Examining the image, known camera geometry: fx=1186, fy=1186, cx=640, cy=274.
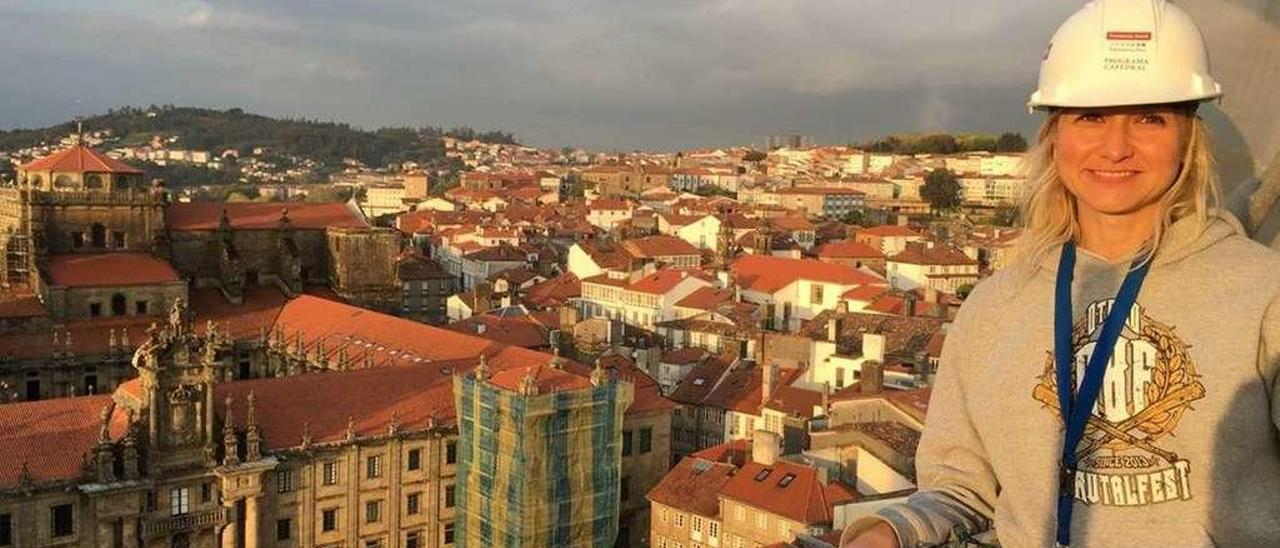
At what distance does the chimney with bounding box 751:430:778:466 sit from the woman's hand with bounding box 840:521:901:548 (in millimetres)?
26681

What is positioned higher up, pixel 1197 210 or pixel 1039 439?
pixel 1197 210

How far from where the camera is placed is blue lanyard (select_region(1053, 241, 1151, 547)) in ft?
9.35

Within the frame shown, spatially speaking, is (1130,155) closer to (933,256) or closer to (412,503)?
(412,503)

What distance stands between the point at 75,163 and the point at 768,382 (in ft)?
97.0

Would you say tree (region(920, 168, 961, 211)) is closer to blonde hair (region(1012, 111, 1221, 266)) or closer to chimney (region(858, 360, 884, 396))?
chimney (region(858, 360, 884, 396))

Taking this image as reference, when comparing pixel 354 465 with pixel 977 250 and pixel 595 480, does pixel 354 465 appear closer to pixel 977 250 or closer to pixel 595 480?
pixel 595 480

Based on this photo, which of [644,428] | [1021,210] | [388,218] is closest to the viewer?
[1021,210]

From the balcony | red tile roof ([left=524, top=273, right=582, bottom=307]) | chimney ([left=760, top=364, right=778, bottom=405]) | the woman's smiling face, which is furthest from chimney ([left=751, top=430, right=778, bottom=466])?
red tile roof ([left=524, top=273, right=582, bottom=307])

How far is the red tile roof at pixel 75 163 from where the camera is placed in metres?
47.6

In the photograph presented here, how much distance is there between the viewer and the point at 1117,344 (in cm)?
285

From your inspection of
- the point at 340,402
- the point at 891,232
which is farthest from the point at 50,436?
the point at 891,232

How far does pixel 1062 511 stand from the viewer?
293 centimetres

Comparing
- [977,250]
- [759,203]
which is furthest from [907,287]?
[759,203]

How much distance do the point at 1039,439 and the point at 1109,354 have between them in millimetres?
325
